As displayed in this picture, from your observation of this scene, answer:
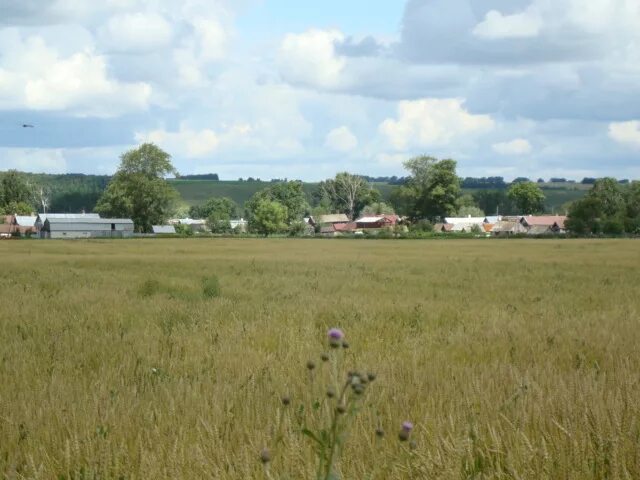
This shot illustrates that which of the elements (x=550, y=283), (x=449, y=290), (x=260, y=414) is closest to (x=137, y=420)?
(x=260, y=414)

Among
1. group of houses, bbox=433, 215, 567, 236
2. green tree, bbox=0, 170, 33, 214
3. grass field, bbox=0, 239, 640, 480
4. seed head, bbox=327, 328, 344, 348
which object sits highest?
green tree, bbox=0, 170, 33, 214

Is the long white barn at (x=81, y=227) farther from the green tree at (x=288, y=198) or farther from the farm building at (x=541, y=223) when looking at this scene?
the farm building at (x=541, y=223)

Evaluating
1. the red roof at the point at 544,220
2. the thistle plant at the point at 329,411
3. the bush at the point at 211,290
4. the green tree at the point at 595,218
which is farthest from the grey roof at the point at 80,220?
the thistle plant at the point at 329,411

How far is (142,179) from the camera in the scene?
132500mm

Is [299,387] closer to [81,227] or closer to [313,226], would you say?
[81,227]

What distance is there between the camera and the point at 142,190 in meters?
132

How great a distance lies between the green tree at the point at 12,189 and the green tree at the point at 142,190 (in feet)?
150

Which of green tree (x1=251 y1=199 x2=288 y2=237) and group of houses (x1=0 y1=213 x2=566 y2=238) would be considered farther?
green tree (x1=251 y1=199 x2=288 y2=237)

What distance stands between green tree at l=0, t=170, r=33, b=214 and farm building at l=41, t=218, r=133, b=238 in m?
31.3

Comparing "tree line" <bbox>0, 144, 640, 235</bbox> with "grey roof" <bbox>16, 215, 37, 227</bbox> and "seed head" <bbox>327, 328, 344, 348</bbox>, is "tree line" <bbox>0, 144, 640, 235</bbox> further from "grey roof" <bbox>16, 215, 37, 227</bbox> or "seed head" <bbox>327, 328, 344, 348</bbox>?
"seed head" <bbox>327, 328, 344, 348</bbox>

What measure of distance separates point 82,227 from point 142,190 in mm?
23089

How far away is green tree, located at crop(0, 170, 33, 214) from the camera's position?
17512 centimetres

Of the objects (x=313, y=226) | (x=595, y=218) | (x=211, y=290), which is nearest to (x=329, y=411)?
(x=211, y=290)

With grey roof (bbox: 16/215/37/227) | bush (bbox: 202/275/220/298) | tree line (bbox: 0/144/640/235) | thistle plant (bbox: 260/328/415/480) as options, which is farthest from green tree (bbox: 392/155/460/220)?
thistle plant (bbox: 260/328/415/480)
